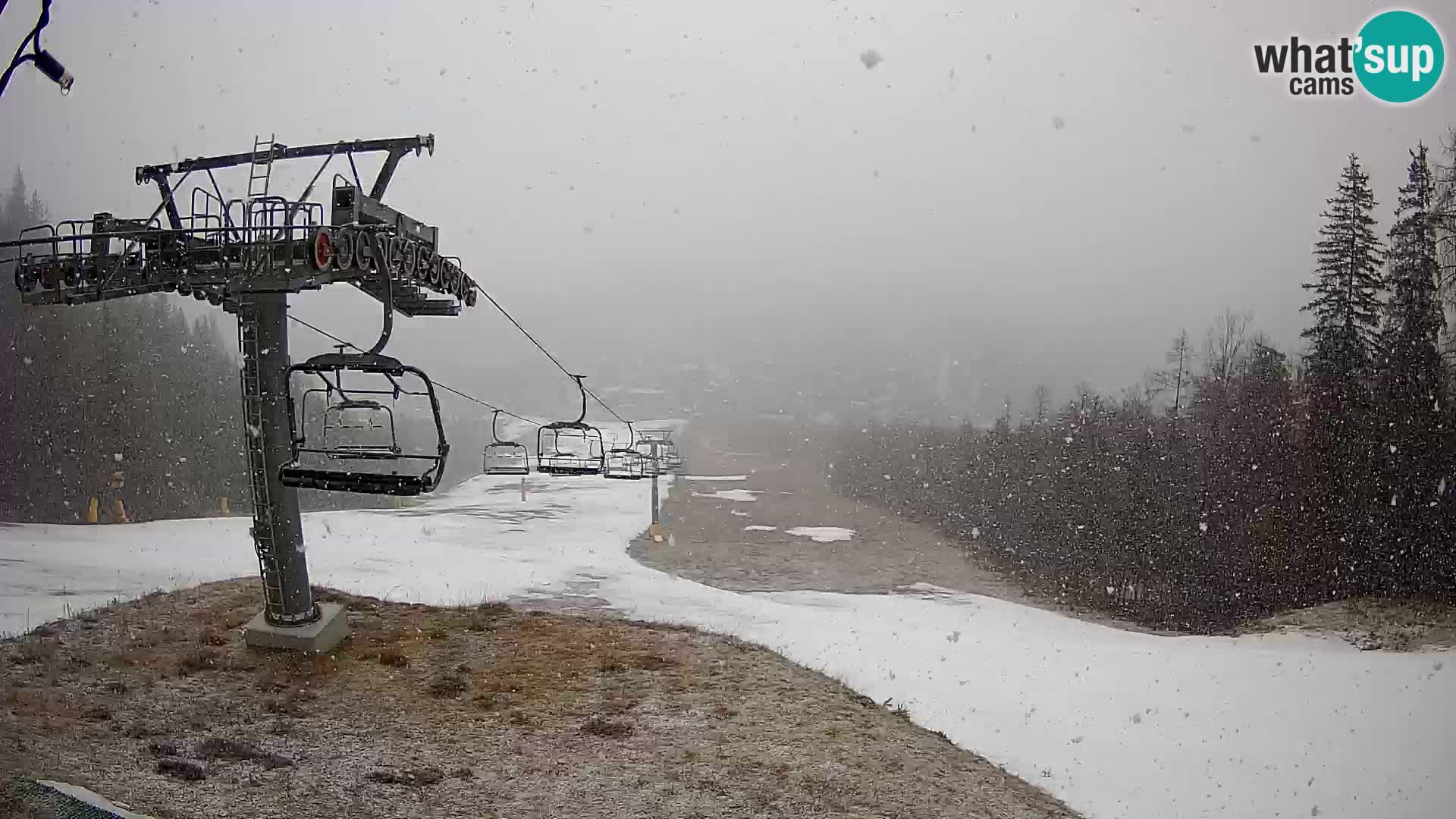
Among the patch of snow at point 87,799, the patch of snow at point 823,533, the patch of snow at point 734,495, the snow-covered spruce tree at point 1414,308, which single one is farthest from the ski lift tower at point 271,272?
the patch of snow at point 734,495

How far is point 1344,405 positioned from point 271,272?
2813 cm

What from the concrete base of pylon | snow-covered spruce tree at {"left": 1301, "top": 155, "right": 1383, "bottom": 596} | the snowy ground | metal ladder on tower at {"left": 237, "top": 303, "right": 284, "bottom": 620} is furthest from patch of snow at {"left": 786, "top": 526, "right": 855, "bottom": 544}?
metal ladder on tower at {"left": 237, "top": 303, "right": 284, "bottom": 620}

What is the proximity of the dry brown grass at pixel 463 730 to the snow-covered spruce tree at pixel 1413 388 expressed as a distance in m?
20.1

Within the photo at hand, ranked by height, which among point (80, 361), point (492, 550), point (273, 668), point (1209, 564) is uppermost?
point (80, 361)

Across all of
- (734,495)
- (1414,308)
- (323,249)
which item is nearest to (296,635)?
(323,249)

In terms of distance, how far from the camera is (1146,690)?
13.2 m

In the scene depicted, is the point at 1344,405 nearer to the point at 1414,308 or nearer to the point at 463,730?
the point at 1414,308

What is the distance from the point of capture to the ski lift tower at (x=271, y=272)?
852 cm

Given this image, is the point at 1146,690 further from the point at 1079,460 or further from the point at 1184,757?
the point at 1079,460

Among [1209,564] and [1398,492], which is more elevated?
[1398,492]

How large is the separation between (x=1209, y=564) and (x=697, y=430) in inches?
2652

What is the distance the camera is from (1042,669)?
14.1 metres

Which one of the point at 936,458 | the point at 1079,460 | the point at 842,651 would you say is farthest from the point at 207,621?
the point at 936,458

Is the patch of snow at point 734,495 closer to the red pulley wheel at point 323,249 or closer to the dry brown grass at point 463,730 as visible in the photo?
the dry brown grass at point 463,730
